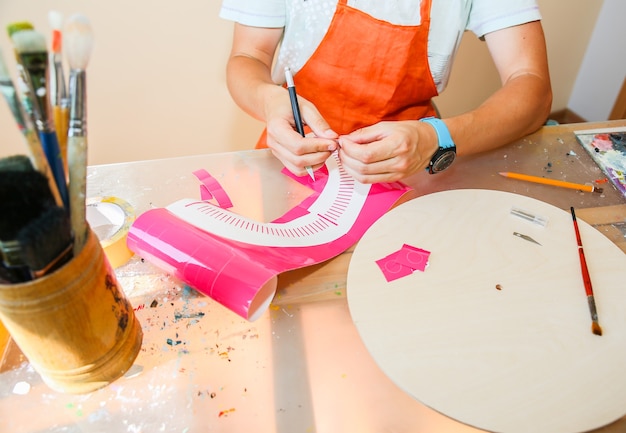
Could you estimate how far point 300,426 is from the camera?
0.49 m

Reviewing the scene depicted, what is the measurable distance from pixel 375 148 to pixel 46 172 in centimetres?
47

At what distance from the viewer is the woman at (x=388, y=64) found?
83cm

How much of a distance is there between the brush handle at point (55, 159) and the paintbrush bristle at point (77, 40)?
62mm

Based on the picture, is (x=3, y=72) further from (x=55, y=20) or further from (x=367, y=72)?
(x=367, y=72)

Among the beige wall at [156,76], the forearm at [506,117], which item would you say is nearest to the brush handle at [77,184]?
the forearm at [506,117]

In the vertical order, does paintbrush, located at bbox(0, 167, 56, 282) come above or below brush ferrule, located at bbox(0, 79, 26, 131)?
below

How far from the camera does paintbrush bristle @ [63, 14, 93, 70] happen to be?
1.20 feet

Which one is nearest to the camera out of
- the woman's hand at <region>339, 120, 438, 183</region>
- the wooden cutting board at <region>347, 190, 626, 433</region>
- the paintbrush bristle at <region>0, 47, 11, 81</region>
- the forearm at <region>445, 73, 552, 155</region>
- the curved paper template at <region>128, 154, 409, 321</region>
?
the paintbrush bristle at <region>0, 47, 11, 81</region>

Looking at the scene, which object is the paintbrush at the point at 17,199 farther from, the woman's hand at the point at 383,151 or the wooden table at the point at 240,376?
the woman's hand at the point at 383,151

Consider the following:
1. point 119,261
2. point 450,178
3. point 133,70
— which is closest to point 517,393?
point 450,178

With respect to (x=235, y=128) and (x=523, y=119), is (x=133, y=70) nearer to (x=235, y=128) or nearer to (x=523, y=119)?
(x=235, y=128)

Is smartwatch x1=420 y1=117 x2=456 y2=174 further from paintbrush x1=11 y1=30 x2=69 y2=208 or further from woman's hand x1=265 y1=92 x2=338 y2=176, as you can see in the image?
paintbrush x1=11 y1=30 x2=69 y2=208

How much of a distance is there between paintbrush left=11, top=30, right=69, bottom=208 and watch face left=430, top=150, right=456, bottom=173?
603 mm

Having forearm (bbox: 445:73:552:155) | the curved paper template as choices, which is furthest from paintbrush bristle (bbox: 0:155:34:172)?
forearm (bbox: 445:73:552:155)
